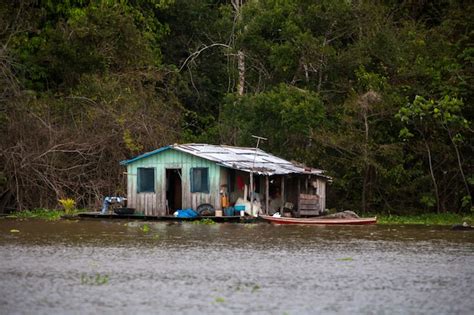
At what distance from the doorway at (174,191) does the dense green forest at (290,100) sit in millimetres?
2947

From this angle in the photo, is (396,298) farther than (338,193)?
No

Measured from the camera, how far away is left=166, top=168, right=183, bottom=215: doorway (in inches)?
1455

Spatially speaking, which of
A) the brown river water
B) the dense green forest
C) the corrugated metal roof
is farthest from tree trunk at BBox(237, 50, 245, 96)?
the brown river water

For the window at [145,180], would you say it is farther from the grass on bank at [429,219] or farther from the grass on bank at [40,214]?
the grass on bank at [429,219]

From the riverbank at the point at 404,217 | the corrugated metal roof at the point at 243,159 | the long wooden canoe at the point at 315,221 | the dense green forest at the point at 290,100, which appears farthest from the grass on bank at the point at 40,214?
the long wooden canoe at the point at 315,221

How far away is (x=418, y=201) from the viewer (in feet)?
130

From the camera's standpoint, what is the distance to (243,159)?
1415 inches

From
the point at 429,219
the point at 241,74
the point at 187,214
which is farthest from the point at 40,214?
the point at 429,219

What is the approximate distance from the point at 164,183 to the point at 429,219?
10117 mm

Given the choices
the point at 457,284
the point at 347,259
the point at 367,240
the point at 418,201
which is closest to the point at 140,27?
the point at 418,201

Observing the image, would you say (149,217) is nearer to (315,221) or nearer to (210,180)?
(210,180)

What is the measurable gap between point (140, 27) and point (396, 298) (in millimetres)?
37027

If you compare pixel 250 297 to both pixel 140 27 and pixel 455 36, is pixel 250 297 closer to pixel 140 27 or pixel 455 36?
pixel 455 36

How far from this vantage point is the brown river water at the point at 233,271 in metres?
16.0
